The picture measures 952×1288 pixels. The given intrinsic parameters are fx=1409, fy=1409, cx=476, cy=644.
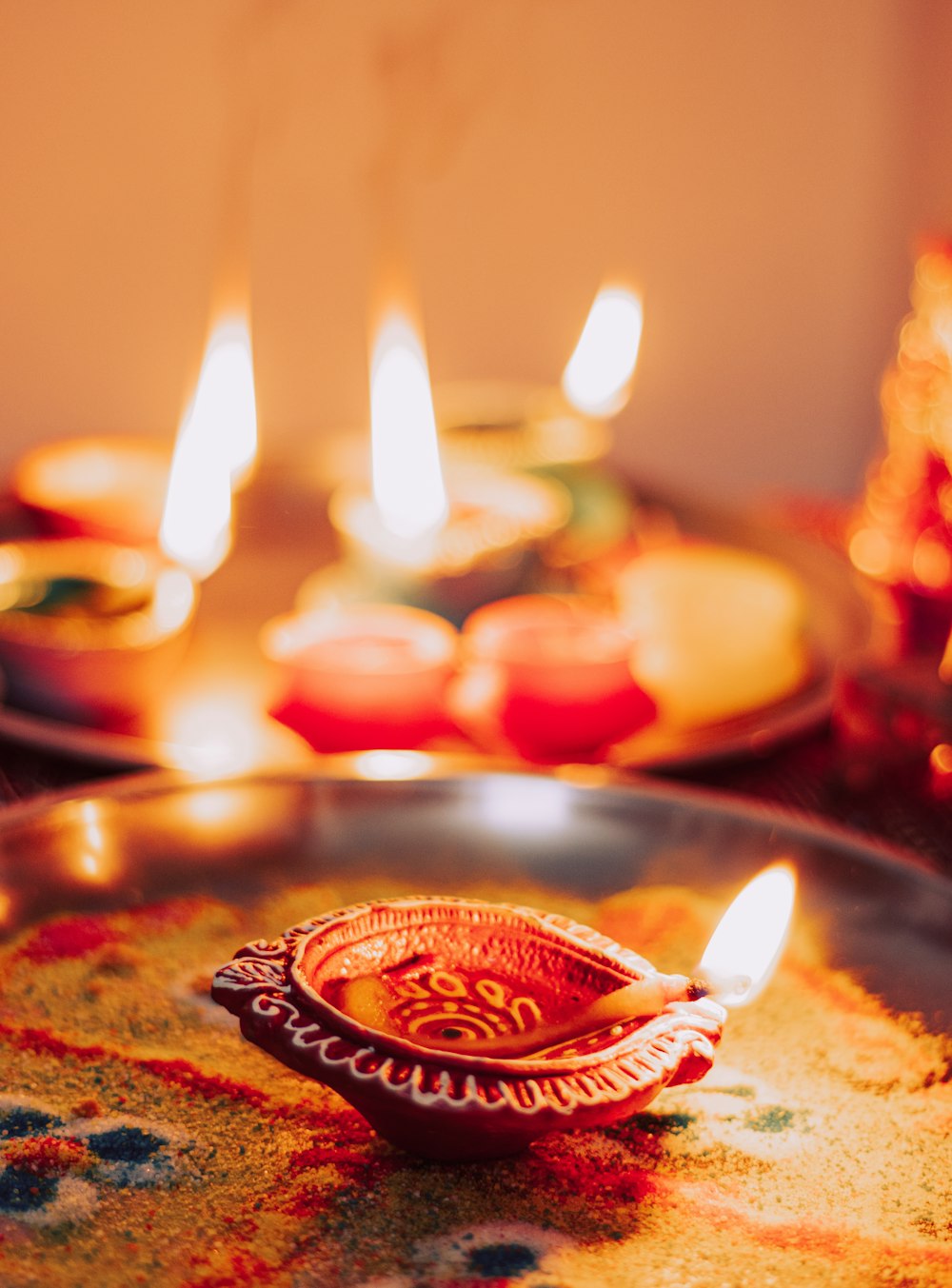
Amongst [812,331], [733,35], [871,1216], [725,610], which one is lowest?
[871,1216]

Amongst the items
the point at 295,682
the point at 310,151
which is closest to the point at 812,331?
the point at 310,151

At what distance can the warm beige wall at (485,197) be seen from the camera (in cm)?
238

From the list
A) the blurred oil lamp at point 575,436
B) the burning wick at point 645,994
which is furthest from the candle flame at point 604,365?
the burning wick at point 645,994

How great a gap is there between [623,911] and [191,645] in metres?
0.61

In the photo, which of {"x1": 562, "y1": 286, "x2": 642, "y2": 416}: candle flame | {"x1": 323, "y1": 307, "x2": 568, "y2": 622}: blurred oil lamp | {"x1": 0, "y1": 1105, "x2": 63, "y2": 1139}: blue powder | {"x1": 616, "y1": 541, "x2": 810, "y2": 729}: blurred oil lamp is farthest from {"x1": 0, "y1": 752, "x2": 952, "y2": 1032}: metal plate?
{"x1": 562, "y1": 286, "x2": 642, "y2": 416}: candle flame

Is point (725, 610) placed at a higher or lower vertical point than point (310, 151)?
lower

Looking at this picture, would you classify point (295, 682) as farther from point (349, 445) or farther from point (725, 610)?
point (349, 445)

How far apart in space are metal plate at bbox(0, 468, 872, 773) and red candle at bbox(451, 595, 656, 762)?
2 cm

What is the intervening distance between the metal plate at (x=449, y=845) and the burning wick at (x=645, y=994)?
6cm

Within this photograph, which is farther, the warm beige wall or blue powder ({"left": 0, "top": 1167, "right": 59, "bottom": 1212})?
the warm beige wall

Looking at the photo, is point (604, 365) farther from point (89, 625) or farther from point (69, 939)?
point (69, 939)

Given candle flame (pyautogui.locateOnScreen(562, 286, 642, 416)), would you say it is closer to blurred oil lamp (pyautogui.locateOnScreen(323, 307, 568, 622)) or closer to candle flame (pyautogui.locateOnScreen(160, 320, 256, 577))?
blurred oil lamp (pyautogui.locateOnScreen(323, 307, 568, 622))

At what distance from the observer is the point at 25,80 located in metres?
2.28

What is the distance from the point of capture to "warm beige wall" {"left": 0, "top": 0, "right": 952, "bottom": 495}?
238 cm
